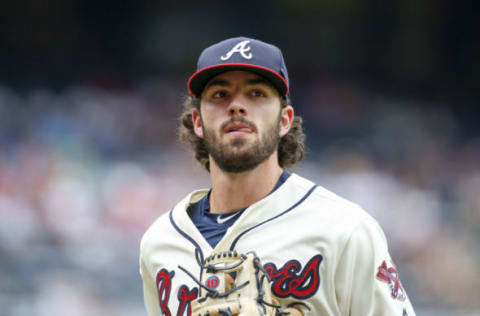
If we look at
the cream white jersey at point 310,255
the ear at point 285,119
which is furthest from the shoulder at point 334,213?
the ear at point 285,119

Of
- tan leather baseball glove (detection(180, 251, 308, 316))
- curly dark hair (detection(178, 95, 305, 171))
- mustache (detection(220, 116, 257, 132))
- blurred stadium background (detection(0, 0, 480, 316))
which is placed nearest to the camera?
tan leather baseball glove (detection(180, 251, 308, 316))

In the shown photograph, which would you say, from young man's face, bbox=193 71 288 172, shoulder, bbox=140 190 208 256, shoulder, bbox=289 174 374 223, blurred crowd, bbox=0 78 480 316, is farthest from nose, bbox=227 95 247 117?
blurred crowd, bbox=0 78 480 316

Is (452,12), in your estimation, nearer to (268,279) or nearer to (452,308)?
(452,308)

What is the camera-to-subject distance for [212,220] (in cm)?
255

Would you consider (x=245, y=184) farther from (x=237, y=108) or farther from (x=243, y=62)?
(x=243, y=62)

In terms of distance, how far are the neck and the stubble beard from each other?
0.04 meters

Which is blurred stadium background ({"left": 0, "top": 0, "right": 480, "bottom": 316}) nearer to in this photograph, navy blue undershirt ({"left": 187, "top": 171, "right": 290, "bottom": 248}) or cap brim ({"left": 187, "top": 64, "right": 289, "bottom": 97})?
navy blue undershirt ({"left": 187, "top": 171, "right": 290, "bottom": 248})

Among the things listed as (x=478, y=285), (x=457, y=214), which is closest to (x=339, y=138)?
(x=457, y=214)

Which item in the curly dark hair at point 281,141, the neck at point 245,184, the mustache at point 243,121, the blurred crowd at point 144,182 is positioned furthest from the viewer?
the blurred crowd at point 144,182

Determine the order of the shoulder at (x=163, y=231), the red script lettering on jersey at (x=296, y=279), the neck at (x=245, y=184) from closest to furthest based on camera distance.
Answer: the red script lettering on jersey at (x=296, y=279) → the neck at (x=245, y=184) → the shoulder at (x=163, y=231)

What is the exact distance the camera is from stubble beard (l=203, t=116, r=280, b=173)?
234 centimetres

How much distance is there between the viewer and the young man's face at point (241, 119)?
2.33 meters

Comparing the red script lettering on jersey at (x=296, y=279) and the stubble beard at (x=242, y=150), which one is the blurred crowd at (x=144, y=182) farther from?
the red script lettering on jersey at (x=296, y=279)

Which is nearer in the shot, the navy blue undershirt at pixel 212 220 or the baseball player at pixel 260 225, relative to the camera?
the baseball player at pixel 260 225
